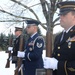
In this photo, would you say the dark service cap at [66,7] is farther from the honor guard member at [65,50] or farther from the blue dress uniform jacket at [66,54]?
the blue dress uniform jacket at [66,54]

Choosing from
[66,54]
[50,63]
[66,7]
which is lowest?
[50,63]

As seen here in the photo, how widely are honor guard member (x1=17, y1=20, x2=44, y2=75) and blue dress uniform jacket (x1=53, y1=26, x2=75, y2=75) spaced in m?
2.10

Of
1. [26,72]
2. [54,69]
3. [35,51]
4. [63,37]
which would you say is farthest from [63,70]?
[26,72]

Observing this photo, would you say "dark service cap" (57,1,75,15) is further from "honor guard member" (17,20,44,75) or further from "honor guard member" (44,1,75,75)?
"honor guard member" (17,20,44,75)

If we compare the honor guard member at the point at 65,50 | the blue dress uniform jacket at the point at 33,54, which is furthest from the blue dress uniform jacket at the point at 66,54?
the blue dress uniform jacket at the point at 33,54

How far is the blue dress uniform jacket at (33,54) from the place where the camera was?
616cm

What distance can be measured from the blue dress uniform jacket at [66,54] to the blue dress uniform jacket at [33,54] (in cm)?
210

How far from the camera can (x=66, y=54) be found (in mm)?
3922

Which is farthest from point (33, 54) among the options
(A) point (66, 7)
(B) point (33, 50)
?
(A) point (66, 7)

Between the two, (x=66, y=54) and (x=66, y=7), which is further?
(x=66, y=7)

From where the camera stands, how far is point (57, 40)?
13.8 ft

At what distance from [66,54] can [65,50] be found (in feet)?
0.19

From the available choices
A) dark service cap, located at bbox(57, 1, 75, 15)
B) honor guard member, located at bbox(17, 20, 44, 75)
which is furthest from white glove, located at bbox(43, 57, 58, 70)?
honor guard member, located at bbox(17, 20, 44, 75)

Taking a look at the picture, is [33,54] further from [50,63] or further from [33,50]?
[50,63]
